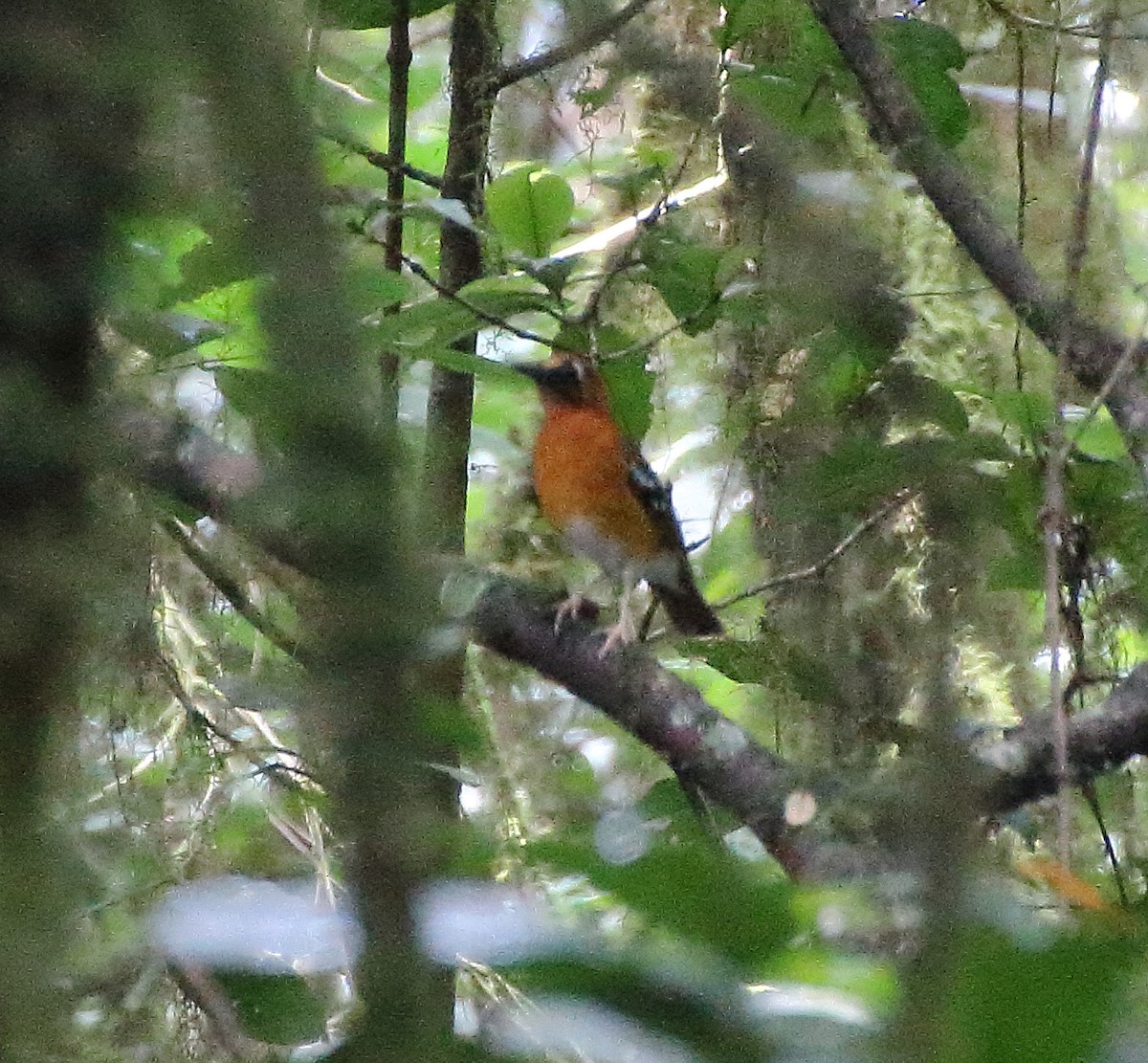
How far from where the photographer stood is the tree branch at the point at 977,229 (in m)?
2.01

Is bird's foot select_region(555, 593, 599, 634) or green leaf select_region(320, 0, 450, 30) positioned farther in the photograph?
bird's foot select_region(555, 593, 599, 634)

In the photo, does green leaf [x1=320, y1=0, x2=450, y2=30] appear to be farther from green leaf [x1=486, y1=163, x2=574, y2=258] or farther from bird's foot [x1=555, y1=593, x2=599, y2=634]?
bird's foot [x1=555, y1=593, x2=599, y2=634]

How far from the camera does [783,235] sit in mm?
794

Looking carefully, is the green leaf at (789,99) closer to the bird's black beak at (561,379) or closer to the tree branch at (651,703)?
the tree branch at (651,703)

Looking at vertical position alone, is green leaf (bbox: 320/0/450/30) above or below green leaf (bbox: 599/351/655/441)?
above

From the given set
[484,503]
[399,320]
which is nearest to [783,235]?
[399,320]

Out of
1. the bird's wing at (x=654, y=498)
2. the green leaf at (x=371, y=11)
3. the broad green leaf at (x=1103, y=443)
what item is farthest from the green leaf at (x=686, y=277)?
the bird's wing at (x=654, y=498)

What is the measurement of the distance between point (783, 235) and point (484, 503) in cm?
268

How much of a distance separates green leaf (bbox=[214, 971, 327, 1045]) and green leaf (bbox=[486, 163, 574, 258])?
1212 mm

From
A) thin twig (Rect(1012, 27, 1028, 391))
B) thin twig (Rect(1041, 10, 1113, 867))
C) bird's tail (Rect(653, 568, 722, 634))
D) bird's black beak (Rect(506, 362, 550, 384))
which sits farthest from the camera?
bird's black beak (Rect(506, 362, 550, 384))

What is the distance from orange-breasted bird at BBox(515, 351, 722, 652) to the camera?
131 inches

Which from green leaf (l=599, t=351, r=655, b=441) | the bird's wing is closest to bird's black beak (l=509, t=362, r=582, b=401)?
the bird's wing

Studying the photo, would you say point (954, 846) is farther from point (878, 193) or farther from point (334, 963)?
A: point (878, 193)

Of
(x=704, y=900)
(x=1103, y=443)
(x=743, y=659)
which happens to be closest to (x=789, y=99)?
(x=1103, y=443)
